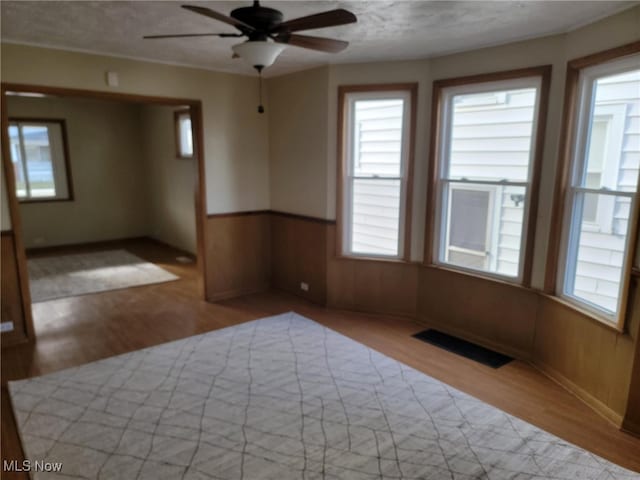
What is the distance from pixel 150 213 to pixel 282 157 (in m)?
4.24

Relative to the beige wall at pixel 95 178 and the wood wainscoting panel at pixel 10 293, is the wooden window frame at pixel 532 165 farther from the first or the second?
the beige wall at pixel 95 178

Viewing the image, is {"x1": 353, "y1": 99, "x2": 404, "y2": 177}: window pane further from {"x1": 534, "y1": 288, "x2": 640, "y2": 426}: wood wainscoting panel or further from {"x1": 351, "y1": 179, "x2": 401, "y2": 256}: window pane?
{"x1": 534, "y1": 288, "x2": 640, "y2": 426}: wood wainscoting panel

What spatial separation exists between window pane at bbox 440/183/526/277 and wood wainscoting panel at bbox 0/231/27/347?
3.79 metres

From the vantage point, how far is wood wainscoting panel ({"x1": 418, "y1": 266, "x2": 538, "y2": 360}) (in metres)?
3.40

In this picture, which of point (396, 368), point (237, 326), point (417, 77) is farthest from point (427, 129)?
point (237, 326)

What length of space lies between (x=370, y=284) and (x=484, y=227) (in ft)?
4.19

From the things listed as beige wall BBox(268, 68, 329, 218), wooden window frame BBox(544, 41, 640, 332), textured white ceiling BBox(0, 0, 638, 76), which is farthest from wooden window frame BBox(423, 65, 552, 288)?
beige wall BBox(268, 68, 329, 218)

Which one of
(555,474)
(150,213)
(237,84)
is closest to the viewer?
(555,474)

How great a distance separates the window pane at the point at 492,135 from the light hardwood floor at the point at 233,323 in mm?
1528

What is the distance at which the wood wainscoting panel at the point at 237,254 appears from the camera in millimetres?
4809

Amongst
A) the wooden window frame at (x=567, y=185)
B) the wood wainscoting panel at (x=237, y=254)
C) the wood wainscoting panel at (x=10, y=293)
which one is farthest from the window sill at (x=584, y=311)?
the wood wainscoting panel at (x=10, y=293)

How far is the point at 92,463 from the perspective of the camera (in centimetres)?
222

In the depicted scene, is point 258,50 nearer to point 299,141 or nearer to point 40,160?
point 299,141

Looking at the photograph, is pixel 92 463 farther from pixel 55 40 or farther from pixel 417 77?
pixel 417 77
